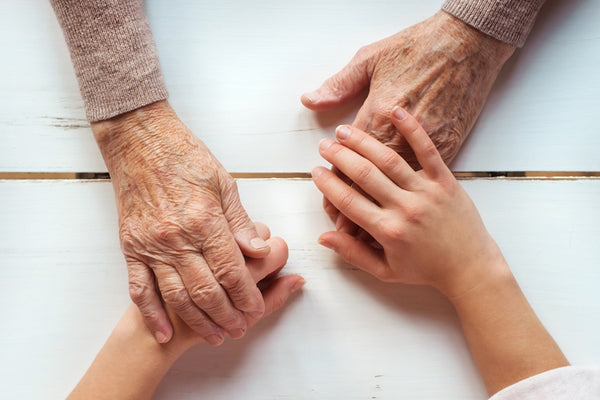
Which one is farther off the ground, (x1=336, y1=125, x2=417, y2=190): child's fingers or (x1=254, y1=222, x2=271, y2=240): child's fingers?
(x1=336, y1=125, x2=417, y2=190): child's fingers

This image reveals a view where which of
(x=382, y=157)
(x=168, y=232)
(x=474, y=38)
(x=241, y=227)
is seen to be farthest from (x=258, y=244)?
(x=474, y=38)

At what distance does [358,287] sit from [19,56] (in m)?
0.78

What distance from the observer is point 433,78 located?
0.76 m

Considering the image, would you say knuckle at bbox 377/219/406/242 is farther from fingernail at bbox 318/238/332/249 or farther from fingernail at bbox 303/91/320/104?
fingernail at bbox 303/91/320/104

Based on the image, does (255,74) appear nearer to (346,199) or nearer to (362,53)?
Result: (362,53)

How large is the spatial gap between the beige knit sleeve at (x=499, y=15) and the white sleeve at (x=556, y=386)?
560 mm

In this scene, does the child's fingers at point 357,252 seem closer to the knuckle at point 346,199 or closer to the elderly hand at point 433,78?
the knuckle at point 346,199

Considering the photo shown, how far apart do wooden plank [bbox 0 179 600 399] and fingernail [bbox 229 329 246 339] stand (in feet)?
0.19

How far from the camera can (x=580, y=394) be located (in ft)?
2.28

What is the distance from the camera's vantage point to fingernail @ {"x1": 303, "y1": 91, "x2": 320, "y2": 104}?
0.81 meters

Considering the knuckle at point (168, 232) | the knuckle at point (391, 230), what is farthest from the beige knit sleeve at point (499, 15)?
the knuckle at point (168, 232)

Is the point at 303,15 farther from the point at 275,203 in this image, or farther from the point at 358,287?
the point at 358,287

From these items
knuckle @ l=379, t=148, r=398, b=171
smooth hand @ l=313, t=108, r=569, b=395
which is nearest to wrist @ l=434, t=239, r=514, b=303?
smooth hand @ l=313, t=108, r=569, b=395

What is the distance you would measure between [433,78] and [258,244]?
42 cm
